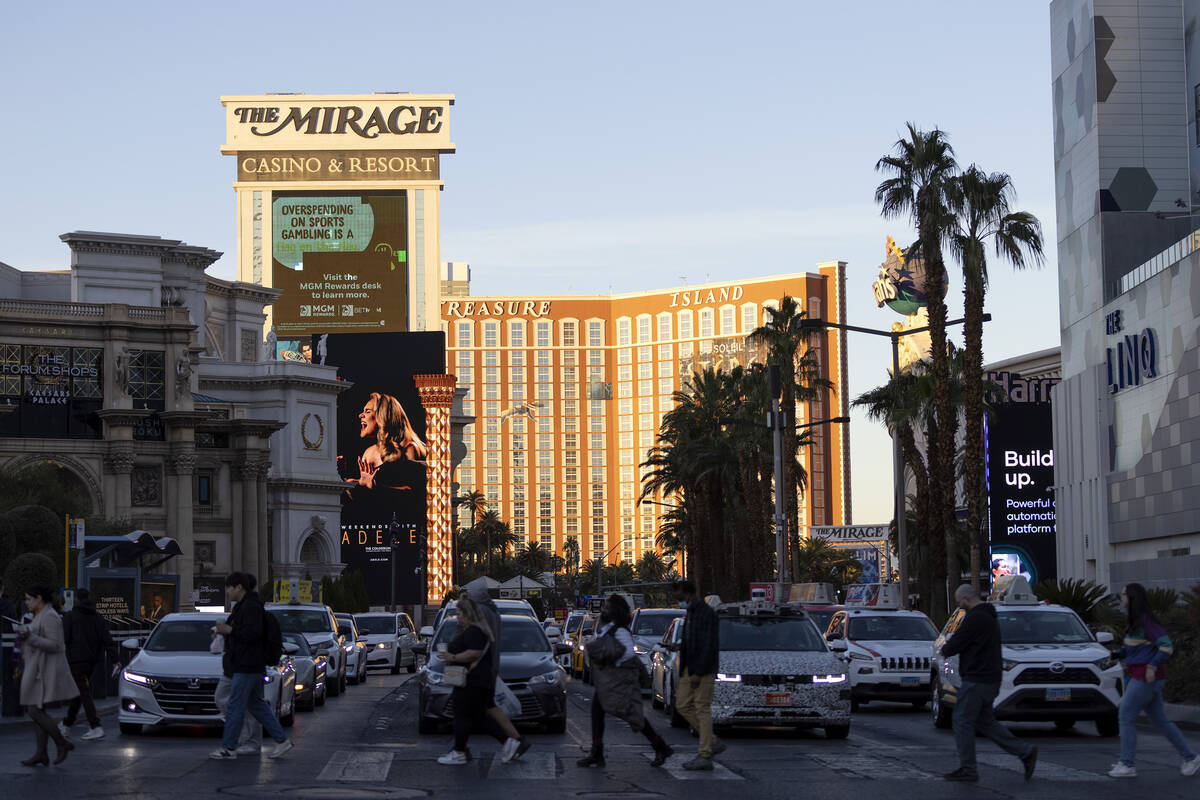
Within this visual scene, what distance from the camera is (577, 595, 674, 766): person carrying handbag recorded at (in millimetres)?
15914

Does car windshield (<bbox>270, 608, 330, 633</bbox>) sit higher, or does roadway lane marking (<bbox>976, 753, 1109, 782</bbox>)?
car windshield (<bbox>270, 608, 330, 633</bbox>)

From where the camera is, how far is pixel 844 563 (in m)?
160

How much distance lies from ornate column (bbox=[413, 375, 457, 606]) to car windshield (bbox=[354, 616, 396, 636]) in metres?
65.0

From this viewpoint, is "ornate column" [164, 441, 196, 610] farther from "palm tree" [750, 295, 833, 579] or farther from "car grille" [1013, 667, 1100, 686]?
"car grille" [1013, 667, 1100, 686]

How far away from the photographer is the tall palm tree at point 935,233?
4184cm

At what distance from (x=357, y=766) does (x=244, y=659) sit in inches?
57.6

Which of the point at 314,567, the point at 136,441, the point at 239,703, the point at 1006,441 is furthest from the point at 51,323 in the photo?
the point at 239,703

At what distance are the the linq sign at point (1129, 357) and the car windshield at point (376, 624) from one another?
25197mm

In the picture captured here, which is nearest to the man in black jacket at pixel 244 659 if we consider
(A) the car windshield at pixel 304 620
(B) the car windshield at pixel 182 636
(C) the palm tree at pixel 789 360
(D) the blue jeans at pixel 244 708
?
(D) the blue jeans at pixel 244 708

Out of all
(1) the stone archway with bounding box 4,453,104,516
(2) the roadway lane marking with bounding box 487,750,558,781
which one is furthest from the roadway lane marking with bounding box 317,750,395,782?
(1) the stone archway with bounding box 4,453,104,516

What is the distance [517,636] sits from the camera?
70.9 ft

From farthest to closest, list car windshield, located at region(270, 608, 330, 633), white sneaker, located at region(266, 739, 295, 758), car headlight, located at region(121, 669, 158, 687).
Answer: car windshield, located at region(270, 608, 330, 633) < car headlight, located at region(121, 669, 158, 687) < white sneaker, located at region(266, 739, 295, 758)

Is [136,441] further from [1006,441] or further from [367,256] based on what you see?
[367,256]

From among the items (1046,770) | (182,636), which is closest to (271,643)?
(182,636)
